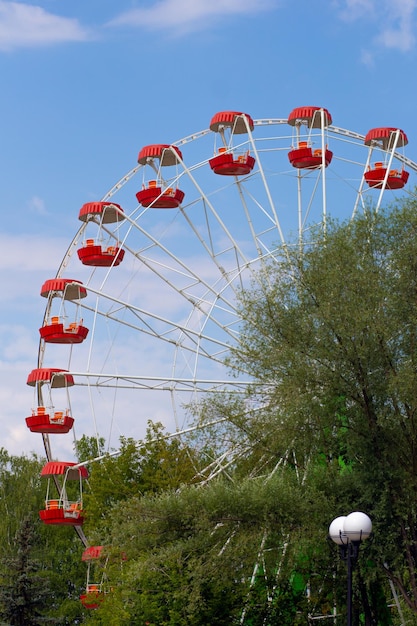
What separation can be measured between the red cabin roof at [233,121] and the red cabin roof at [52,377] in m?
8.66

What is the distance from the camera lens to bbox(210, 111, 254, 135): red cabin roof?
34531 mm

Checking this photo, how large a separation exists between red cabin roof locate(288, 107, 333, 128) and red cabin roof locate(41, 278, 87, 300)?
26.4ft

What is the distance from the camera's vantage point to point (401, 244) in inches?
1049

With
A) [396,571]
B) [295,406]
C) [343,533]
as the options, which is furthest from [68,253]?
[343,533]

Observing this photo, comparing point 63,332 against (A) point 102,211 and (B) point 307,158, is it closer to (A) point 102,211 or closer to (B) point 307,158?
(A) point 102,211

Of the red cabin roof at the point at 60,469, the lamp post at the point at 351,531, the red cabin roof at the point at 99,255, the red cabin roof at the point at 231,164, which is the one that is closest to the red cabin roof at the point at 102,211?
the red cabin roof at the point at 99,255

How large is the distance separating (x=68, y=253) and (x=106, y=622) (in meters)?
12.4

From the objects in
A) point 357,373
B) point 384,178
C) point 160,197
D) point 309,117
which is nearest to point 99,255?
point 160,197

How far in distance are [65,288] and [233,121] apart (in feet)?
23.2

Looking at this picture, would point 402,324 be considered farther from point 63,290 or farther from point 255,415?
point 63,290

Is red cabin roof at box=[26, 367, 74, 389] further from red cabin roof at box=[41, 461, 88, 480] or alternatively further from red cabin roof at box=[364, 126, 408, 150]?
red cabin roof at box=[364, 126, 408, 150]

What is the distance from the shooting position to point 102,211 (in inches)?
1367

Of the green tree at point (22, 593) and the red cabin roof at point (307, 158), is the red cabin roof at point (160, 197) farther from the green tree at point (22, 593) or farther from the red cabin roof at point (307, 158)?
the green tree at point (22, 593)

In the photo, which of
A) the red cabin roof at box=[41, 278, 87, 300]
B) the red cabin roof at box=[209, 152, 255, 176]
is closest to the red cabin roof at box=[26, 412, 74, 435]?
the red cabin roof at box=[41, 278, 87, 300]
